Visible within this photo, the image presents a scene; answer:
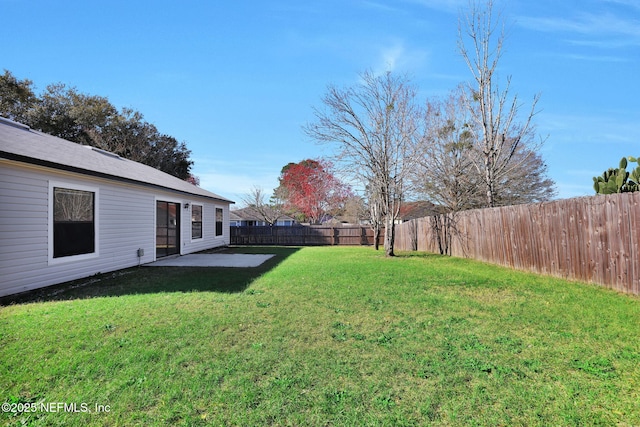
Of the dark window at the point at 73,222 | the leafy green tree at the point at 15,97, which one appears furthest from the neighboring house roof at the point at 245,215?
the dark window at the point at 73,222

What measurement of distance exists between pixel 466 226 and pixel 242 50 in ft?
30.6

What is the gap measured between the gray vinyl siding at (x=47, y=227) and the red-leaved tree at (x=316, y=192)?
20887 mm

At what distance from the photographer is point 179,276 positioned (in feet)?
25.3

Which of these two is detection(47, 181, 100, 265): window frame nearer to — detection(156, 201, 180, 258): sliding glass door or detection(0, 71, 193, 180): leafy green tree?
detection(156, 201, 180, 258): sliding glass door

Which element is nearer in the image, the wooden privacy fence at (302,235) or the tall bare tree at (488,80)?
the tall bare tree at (488,80)

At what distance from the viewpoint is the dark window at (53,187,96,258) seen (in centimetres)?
690

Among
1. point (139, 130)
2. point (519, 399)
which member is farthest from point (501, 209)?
point (139, 130)

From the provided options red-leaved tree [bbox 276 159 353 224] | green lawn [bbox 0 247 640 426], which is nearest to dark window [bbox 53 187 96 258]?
green lawn [bbox 0 247 640 426]

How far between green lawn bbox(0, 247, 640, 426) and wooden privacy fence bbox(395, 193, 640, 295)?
0.67m

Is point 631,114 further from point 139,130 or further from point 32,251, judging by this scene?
point 139,130

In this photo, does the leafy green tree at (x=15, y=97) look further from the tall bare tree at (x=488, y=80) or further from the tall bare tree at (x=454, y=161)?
the tall bare tree at (x=488, y=80)

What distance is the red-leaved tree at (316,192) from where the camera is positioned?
102 ft

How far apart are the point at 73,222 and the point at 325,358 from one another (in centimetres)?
707

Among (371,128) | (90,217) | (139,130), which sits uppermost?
(139,130)
